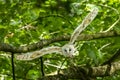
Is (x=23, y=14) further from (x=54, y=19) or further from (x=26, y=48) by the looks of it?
(x=26, y=48)

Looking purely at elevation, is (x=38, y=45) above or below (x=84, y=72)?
above

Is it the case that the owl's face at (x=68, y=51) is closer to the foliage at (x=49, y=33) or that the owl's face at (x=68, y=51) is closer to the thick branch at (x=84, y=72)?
the thick branch at (x=84, y=72)

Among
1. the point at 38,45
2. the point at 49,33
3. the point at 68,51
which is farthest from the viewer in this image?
the point at 49,33

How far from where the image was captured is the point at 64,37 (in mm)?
1403

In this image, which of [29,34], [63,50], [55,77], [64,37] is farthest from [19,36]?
[63,50]

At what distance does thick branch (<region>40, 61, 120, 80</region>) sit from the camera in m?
1.25

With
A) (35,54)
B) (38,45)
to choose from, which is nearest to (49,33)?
(38,45)

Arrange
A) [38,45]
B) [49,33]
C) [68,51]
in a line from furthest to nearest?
[49,33] → [38,45] → [68,51]

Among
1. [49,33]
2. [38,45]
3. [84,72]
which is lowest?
[49,33]

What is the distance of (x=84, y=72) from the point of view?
1.33 meters

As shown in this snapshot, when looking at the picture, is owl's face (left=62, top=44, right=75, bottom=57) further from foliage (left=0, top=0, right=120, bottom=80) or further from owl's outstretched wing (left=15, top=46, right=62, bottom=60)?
foliage (left=0, top=0, right=120, bottom=80)

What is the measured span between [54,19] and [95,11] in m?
1.23

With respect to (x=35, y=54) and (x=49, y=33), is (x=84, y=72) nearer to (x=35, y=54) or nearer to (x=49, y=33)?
(x=35, y=54)

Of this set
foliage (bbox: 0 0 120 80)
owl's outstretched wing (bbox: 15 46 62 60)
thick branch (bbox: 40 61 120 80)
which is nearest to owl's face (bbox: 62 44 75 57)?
owl's outstretched wing (bbox: 15 46 62 60)
